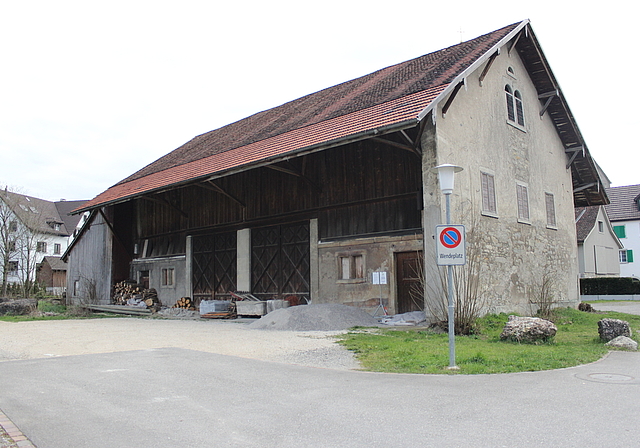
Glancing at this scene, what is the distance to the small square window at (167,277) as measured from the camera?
84.8 ft

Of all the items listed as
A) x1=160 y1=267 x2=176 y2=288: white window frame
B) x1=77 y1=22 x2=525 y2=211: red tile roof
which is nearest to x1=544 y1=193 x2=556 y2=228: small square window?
x1=77 y1=22 x2=525 y2=211: red tile roof

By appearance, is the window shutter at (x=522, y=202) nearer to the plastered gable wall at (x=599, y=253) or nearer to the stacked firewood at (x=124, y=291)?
the stacked firewood at (x=124, y=291)

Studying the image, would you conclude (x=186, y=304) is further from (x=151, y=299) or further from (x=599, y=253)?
Answer: (x=599, y=253)

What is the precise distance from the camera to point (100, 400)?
21.4 ft

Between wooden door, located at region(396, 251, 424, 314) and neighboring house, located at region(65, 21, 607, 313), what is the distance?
5cm

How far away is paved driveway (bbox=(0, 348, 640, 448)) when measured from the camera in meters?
4.97

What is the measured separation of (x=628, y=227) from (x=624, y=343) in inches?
1656

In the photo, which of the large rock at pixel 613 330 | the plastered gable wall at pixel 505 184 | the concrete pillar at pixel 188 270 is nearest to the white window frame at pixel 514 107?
the plastered gable wall at pixel 505 184

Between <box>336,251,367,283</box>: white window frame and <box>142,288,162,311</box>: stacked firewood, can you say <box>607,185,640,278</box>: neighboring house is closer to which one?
<box>336,251,367,283</box>: white window frame

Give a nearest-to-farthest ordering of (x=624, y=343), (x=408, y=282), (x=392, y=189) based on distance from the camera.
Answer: (x=624, y=343)
(x=408, y=282)
(x=392, y=189)

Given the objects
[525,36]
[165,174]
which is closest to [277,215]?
[165,174]

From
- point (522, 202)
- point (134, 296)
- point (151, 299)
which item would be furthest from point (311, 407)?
point (134, 296)

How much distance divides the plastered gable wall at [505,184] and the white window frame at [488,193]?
0.15 meters

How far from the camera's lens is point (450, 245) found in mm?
8727
